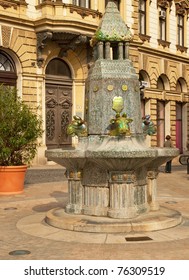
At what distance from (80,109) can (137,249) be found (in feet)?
59.4

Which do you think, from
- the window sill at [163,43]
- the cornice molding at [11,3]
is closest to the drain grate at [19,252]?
the cornice molding at [11,3]

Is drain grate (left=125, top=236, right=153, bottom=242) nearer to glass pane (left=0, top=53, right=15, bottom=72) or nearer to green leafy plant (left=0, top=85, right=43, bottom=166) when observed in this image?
green leafy plant (left=0, top=85, right=43, bottom=166)

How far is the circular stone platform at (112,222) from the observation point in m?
7.23

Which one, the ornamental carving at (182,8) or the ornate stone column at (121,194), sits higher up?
the ornamental carving at (182,8)

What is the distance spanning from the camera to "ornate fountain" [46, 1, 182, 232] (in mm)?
7473

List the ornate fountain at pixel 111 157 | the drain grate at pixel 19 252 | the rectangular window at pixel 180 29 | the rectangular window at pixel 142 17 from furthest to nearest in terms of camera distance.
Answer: the rectangular window at pixel 180 29, the rectangular window at pixel 142 17, the ornate fountain at pixel 111 157, the drain grate at pixel 19 252

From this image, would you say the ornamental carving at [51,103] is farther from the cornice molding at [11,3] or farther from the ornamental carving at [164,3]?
Result: the ornamental carving at [164,3]

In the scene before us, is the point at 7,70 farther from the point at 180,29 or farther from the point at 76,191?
the point at 180,29

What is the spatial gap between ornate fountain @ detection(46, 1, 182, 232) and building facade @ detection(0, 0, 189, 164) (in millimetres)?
12557

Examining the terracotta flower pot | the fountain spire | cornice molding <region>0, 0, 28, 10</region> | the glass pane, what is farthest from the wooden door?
the fountain spire

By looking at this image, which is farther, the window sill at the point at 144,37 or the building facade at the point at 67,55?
the window sill at the point at 144,37

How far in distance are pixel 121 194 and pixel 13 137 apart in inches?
213

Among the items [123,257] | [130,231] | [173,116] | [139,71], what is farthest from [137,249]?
[173,116]

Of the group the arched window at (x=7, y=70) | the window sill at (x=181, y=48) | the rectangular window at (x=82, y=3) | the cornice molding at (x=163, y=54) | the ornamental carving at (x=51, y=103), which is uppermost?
the rectangular window at (x=82, y=3)
